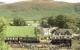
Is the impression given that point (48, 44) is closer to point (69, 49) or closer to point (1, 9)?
point (69, 49)

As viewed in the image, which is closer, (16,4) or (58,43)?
(58,43)

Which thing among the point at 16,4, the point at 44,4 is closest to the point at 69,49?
the point at 16,4

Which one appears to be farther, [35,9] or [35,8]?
[35,8]

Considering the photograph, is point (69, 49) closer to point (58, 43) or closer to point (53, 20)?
point (58, 43)

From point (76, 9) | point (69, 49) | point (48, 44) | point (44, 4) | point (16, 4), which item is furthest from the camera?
point (44, 4)

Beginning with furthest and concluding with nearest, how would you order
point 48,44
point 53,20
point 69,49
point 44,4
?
A: point 44,4
point 53,20
point 48,44
point 69,49

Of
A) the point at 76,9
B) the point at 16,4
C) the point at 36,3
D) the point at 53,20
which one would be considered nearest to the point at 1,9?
the point at 16,4
